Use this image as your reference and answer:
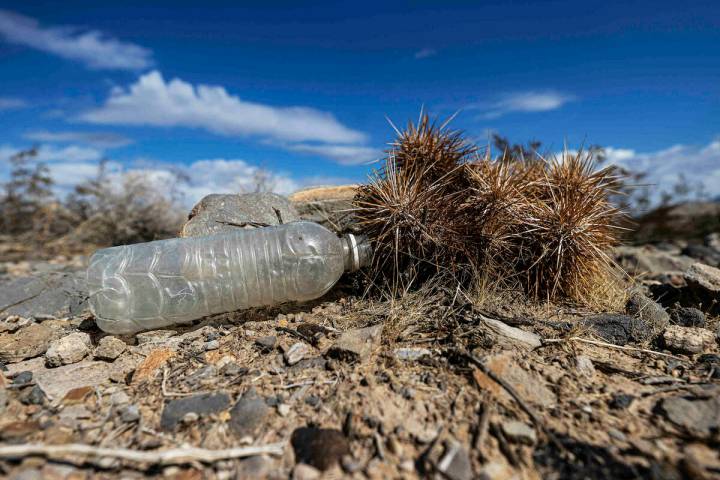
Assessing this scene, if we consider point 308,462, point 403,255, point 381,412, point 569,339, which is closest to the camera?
point 308,462

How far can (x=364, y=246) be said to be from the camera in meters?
3.21

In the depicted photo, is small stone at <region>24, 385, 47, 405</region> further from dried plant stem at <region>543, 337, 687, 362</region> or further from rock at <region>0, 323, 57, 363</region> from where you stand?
dried plant stem at <region>543, 337, 687, 362</region>

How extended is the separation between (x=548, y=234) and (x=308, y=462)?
2261 mm

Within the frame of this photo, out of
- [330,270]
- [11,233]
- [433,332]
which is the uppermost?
[330,270]

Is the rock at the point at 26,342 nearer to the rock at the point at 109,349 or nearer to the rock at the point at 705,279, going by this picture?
the rock at the point at 109,349

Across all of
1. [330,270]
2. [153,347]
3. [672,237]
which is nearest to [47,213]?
[153,347]

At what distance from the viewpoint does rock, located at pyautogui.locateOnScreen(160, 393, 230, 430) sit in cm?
202

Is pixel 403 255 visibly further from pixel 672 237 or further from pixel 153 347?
pixel 672 237

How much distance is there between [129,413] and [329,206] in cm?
252

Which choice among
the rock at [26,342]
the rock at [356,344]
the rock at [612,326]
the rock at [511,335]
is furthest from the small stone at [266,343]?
the rock at [612,326]

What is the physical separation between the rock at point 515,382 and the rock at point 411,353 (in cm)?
33

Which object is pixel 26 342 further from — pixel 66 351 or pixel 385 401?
pixel 385 401

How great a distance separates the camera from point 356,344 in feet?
7.88

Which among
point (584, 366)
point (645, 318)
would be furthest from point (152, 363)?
point (645, 318)
